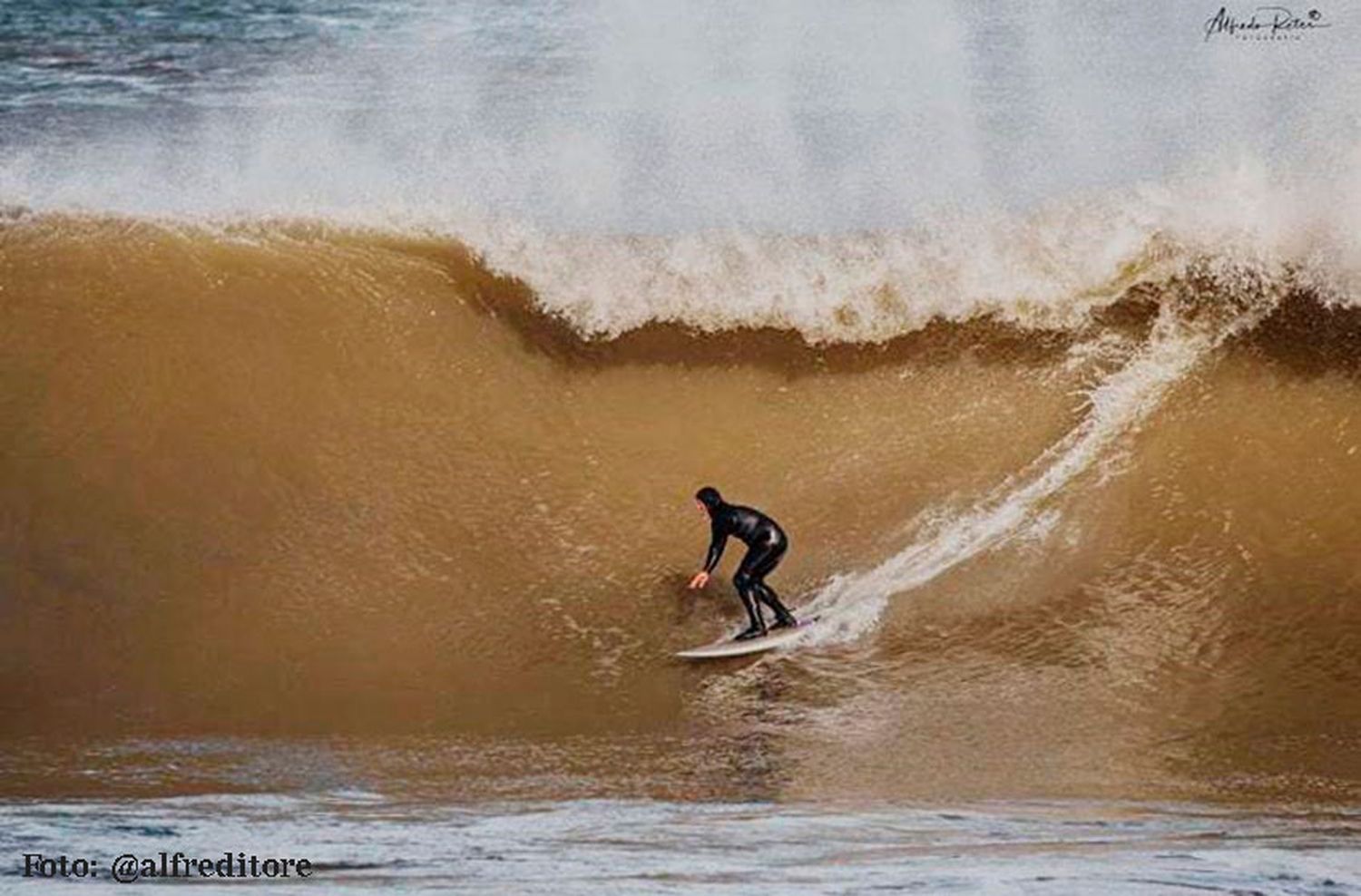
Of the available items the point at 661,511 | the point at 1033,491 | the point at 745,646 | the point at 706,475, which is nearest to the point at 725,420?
the point at 706,475

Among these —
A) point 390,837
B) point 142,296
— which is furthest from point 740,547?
point 142,296

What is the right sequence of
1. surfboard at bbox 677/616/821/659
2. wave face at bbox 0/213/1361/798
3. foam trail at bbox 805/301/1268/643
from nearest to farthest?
wave face at bbox 0/213/1361/798 < surfboard at bbox 677/616/821/659 < foam trail at bbox 805/301/1268/643

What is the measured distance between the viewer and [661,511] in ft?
39.0

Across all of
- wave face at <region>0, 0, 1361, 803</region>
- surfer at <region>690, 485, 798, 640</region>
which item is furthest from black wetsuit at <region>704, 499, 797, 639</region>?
wave face at <region>0, 0, 1361, 803</region>

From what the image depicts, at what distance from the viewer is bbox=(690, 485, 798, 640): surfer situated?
10.5 meters

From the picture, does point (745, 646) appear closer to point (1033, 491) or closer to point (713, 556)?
point (713, 556)

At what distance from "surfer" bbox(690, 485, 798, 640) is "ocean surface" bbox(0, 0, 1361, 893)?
27cm

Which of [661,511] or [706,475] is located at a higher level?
[706,475]

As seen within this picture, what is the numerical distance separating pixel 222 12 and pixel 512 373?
479 inches

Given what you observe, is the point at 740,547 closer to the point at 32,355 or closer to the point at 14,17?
the point at 32,355

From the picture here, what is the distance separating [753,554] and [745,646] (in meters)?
0.51

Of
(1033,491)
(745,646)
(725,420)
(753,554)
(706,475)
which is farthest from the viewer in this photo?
(725,420)

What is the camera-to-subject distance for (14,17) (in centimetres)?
2256

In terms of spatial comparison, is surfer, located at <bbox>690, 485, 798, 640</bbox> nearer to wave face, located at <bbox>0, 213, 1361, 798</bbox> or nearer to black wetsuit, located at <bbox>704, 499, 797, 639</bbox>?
black wetsuit, located at <bbox>704, 499, 797, 639</bbox>
